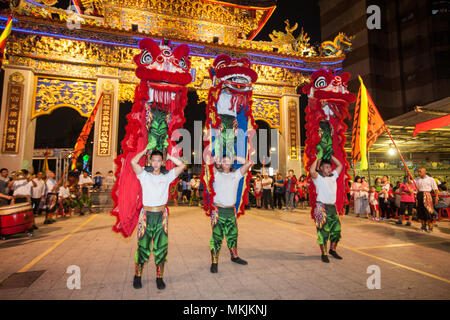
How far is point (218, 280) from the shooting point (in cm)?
287

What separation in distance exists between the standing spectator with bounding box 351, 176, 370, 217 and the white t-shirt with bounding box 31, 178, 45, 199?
32.8ft

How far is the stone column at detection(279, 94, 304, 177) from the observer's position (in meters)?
11.6

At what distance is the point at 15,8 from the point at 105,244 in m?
10.1

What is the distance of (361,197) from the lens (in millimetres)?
8062

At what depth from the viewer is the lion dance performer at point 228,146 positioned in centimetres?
332

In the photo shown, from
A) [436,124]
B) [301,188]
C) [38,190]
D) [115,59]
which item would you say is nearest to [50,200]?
[38,190]

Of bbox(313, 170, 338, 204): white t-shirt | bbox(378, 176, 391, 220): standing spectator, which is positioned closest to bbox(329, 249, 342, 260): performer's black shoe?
bbox(313, 170, 338, 204): white t-shirt

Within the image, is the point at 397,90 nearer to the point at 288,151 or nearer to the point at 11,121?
the point at 288,151

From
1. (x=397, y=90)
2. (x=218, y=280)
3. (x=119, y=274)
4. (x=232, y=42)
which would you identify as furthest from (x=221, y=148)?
(x=397, y=90)

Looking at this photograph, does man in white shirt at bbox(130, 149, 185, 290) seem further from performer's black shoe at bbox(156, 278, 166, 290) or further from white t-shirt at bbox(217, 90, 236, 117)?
white t-shirt at bbox(217, 90, 236, 117)

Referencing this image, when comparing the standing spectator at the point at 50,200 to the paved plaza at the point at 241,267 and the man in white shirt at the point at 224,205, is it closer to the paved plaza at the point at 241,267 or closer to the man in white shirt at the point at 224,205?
the paved plaza at the point at 241,267

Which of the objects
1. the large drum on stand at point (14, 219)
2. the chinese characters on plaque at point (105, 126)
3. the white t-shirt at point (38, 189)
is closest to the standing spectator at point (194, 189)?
the chinese characters on plaque at point (105, 126)

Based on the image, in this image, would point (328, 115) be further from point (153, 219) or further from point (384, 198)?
point (384, 198)

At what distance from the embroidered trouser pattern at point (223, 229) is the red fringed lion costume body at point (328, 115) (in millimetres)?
1471
